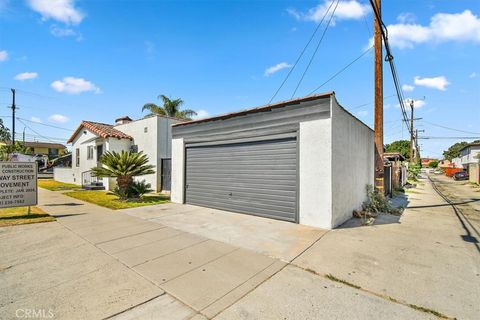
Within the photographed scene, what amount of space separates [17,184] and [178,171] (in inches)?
208

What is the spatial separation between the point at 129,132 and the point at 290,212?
13.5 metres

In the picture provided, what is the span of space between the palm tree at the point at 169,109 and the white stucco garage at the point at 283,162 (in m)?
16.1

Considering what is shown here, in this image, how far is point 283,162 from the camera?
23.3 ft

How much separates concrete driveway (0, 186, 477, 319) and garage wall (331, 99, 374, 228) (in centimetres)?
106

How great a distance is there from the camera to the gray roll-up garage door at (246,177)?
275 inches

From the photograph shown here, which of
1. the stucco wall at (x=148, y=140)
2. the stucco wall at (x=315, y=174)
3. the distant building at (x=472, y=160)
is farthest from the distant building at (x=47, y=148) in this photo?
the distant building at (x=472, y=160)

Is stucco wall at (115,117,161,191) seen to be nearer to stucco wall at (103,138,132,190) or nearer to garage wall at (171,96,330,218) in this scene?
stucco wall at (103,138,132,190)

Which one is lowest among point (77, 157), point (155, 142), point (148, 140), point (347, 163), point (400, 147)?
point (347, 163)

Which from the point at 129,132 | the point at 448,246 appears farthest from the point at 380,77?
the point at 129,132

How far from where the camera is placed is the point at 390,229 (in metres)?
6.33

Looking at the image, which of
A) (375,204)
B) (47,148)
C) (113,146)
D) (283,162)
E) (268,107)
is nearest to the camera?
(283,162)

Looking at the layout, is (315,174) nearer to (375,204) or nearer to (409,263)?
(409,263)

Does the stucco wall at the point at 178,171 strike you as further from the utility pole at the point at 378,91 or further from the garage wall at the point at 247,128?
the utility pole at the point at 378,91

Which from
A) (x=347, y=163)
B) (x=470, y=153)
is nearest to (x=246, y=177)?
(x=347, y=163)
